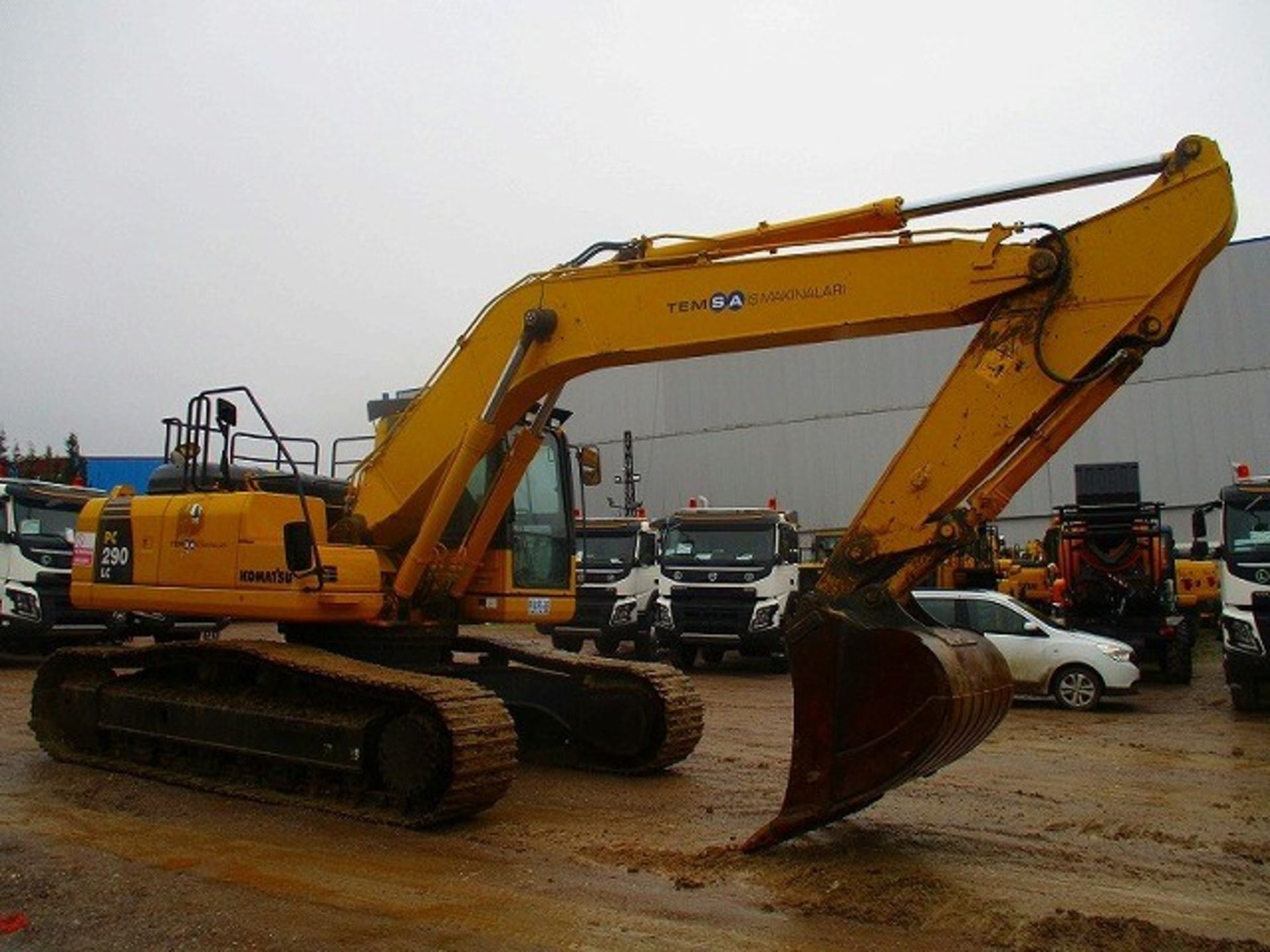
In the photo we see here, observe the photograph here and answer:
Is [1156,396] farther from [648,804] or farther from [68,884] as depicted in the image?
[68,884]

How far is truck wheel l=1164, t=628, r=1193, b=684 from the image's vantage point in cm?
1714

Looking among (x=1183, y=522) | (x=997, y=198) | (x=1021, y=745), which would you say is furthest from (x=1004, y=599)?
(x=1183, y=522)

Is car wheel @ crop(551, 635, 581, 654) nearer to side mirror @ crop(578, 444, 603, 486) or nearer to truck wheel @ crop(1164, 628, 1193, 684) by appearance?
truck wheel @ crop(1164, 628, 1193, 684)

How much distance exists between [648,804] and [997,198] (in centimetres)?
468

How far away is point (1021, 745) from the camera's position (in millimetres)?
11289

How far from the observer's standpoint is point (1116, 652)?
14.4 meters

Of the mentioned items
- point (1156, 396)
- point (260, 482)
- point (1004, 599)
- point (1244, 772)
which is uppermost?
point (1156, 396)

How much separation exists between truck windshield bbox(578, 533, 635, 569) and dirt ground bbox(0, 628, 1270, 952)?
10.6 metres

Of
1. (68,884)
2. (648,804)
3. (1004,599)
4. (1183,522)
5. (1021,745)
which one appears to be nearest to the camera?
(68,884)

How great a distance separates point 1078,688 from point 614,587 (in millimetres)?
8373

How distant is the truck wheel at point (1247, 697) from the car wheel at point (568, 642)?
10.4 meters

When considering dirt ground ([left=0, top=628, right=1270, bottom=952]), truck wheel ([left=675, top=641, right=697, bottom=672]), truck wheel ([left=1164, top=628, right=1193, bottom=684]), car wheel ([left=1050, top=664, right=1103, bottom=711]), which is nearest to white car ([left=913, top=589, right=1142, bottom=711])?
car wheel ([left=1050, top=664, right=1103, bottom=711])

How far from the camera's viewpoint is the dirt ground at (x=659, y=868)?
531cm

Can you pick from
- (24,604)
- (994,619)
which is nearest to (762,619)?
(994,619)
